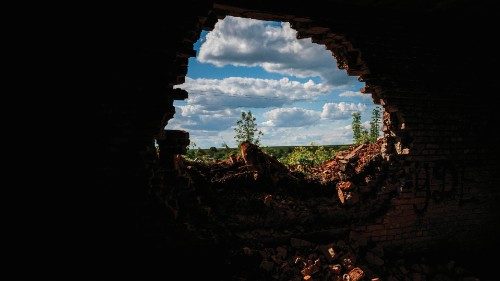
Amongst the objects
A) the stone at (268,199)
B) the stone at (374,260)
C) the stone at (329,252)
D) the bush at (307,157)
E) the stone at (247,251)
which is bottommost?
the stone at (374,260)

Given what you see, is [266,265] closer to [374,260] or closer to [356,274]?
[356,274]

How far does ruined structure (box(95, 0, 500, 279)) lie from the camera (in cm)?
318

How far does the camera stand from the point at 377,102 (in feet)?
14.6

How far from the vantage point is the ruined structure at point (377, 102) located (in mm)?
3184

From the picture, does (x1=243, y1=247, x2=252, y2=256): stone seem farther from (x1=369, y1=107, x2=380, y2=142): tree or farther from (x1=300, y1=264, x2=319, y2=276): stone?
(x1=369, y1=107, x2=380, y2=142): tree

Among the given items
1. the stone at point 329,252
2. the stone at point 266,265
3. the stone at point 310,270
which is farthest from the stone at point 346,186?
the stone at point 266,265

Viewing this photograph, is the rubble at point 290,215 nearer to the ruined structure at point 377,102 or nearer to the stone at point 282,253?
the stone at point 282,253

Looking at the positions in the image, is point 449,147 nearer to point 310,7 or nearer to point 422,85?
point 422,85

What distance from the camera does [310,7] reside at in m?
3.94

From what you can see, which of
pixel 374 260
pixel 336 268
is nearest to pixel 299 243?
pixel 336 268

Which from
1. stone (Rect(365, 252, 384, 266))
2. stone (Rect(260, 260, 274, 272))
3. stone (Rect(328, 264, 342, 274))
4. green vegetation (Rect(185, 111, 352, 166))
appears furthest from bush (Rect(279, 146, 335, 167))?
stone (Rect(260, 260, 274, 272))

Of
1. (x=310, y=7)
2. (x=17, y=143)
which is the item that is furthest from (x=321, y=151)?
(x=17, y=143)

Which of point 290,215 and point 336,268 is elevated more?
point 290,215

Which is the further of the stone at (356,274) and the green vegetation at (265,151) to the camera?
the green vegetation at (265,151)
